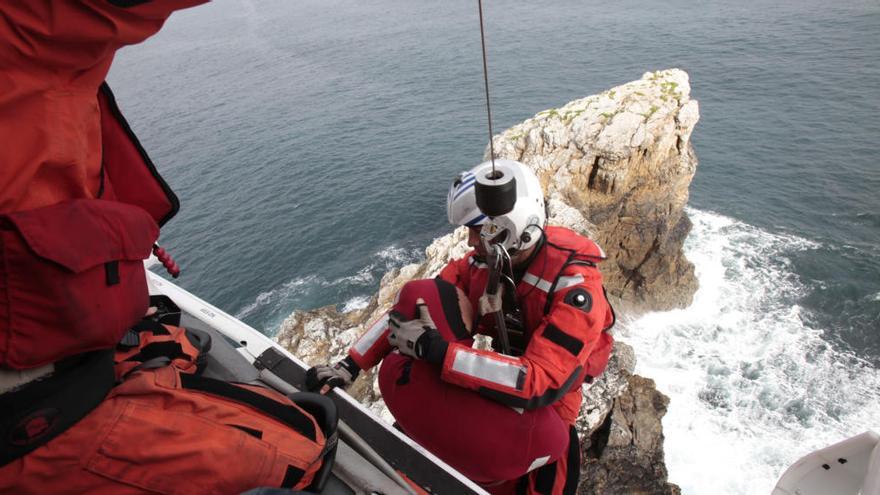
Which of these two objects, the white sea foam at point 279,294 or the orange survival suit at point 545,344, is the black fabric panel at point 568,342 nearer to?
the orange survival suit at point 545,344

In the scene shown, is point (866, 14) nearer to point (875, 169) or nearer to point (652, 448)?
point (875, 169)

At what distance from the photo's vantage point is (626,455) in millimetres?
16812

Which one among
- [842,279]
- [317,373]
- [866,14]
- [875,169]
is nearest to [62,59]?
[317,373]

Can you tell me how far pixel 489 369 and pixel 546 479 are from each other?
167 centimetres

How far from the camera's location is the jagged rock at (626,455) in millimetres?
16172

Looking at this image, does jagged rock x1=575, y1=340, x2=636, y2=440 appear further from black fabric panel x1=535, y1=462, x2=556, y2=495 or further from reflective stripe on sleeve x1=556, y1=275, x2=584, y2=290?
reflective stripe on sleeve x1=556, y1=275, x2=584, y2=290

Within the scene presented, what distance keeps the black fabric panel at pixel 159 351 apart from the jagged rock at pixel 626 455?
15.1 m

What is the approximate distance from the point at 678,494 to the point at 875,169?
3531cm

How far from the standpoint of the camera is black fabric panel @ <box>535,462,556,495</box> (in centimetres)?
444

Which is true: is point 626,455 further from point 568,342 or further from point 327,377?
point 327,377

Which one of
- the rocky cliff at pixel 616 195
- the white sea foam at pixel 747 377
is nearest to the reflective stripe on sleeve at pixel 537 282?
the rocky cliff at pixel 616 195

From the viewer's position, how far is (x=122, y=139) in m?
3.02

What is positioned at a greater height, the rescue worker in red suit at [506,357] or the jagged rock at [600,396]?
the rescue worker in red suit at [506,357]

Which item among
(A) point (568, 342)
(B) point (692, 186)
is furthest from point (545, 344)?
(B) point (692, 186)
